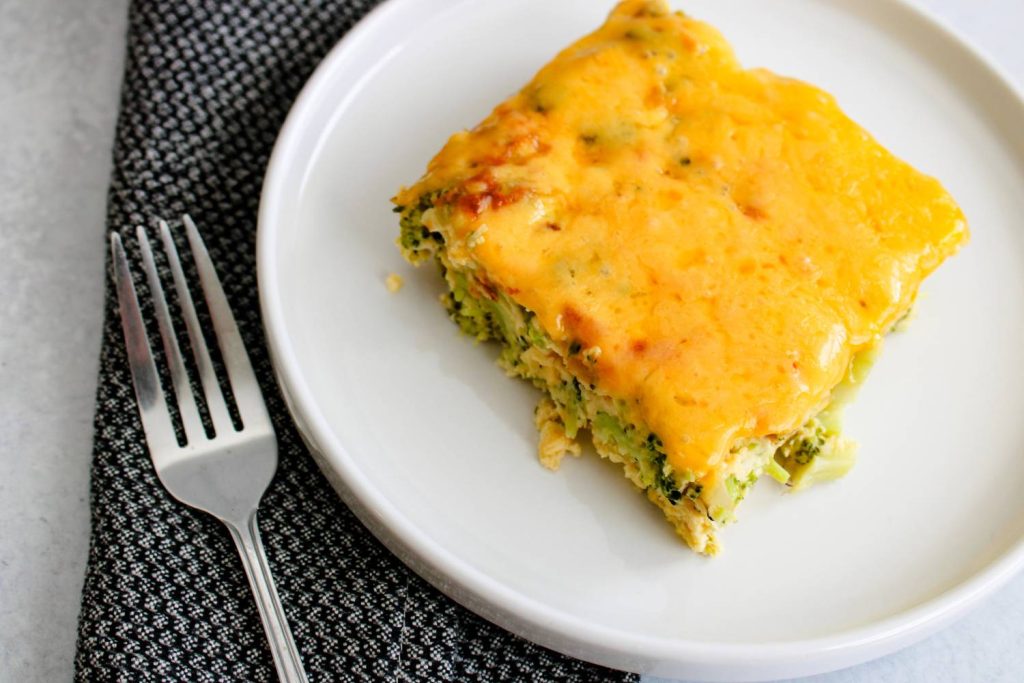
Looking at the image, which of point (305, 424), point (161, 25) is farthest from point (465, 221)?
point (161, 25)

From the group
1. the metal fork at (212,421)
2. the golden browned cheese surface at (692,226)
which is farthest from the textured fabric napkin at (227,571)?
the golden browned cheese surface at (692,226)

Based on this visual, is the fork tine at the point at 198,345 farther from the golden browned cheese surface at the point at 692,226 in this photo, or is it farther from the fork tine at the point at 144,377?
the golden browned cheese surface at the point at 692,226

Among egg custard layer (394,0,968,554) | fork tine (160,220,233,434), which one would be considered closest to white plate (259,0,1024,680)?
egg custard layer (394,0,968,554)

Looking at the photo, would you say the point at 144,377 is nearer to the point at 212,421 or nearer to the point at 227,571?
the point at 212,421

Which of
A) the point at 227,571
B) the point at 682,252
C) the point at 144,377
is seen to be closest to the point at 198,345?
the point at 144,377

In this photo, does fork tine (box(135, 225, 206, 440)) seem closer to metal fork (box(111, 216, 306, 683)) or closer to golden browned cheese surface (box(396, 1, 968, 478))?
metal fork (box(111, 216, 306, 683))

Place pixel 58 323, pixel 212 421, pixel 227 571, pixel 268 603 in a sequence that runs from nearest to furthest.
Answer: pixel 268 603
pixel 227 571
pixel 212 421
pixel 58 323
